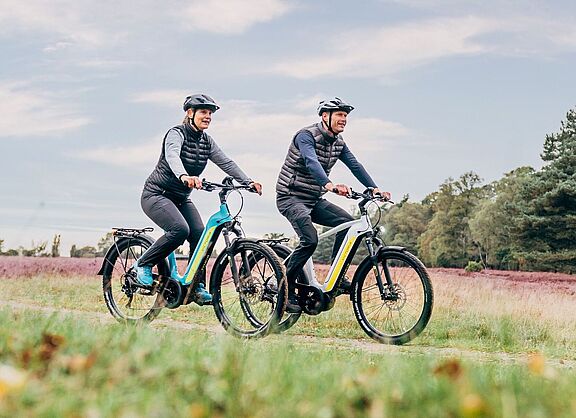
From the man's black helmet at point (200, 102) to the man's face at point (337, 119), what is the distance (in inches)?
46.3

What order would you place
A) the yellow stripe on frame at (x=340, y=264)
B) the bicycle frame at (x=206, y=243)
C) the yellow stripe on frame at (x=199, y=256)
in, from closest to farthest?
the bicycle frame at (x=206, y=243), the yellow stripe on frame at (x=199, y=256), the yellow stripe on frame at (x=340, y=264)

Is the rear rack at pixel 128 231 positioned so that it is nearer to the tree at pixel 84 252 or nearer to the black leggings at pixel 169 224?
the black leggings at pixel 169 224

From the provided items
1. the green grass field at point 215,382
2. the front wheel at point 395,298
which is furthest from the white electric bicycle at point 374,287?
the green grass field at point 215,382

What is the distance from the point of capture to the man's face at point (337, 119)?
Result: 8.66 meters

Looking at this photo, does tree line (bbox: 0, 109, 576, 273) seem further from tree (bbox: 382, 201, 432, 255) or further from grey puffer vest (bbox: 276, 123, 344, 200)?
grey puffer vest (bbox: 276, 123, 344, 200)

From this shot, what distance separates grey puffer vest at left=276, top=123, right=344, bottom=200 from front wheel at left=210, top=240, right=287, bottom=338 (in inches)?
33.6

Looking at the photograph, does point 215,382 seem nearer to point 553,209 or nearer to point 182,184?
point 182,184

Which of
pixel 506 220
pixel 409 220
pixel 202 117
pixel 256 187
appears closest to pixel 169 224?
pixel 256 187

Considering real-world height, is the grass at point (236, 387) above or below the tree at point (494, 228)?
below

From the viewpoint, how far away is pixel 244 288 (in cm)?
825

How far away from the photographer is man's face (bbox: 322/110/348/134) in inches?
341

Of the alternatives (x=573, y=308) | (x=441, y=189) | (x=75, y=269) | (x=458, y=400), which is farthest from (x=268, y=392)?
(x=441, y=189)

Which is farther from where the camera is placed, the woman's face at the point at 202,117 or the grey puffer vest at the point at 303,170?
the grey puffer vest at the point at 303,170

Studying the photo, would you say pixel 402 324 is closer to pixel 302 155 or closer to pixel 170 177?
pixel 302 155
